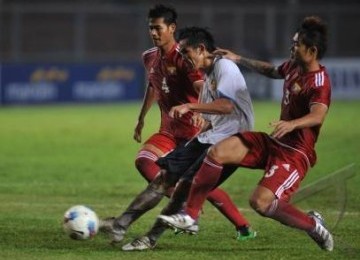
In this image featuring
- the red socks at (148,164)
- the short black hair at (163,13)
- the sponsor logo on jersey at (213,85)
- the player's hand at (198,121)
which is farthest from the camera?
the short black hair at (163,13)

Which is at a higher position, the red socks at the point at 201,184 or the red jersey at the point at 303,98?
the red jersey at the point at 303,98

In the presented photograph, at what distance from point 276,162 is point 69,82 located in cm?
2332

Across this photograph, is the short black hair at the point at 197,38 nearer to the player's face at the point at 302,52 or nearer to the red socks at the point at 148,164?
the player's face at the point at 302,52

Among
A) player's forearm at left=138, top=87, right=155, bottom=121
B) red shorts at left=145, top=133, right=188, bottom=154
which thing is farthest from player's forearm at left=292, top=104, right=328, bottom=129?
player's forearm at left=138, top=87, right=155, bottom=121

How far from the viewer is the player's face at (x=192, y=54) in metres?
8.72

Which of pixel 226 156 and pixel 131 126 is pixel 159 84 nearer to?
pixel 226 156

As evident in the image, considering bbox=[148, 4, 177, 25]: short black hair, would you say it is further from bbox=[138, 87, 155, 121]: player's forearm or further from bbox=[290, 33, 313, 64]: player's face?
bbox=[290, 33, 313, 64]: player's face

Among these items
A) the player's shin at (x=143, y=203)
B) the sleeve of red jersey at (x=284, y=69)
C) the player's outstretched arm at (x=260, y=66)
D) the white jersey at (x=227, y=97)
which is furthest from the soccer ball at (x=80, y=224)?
the sleeve of red jersey at (x=284, y=69)

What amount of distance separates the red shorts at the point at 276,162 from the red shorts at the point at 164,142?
54.8 inches

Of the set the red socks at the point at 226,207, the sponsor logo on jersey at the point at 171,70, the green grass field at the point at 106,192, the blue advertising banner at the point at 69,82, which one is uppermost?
the sponsor logo on jersey at the point at 171,70

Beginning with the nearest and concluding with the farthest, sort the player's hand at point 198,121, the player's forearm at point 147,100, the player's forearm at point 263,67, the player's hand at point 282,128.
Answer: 1. the player's hand at point 282,128
2. the player's forearm at point 263,67
3. the player's hand at point 198,121
4. the player's forearm at point 147,100

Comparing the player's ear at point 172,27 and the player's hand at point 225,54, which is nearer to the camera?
the player's hand at point 225,54

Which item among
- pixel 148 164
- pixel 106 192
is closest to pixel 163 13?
pixel 148 164

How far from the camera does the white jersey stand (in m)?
8.66
